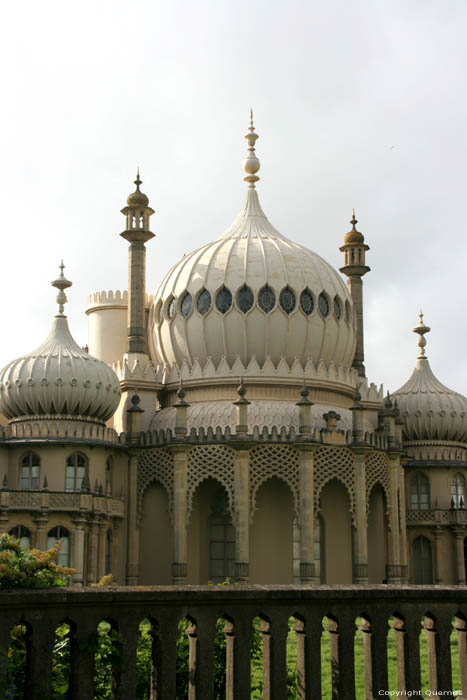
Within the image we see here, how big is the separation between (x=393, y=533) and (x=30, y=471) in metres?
11.6

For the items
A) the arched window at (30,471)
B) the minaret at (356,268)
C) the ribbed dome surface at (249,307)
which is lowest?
the arched window at (30,471)

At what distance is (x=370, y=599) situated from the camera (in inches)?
379

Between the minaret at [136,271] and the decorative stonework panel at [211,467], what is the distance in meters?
5.22

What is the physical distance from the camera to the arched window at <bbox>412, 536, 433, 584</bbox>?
34875 mm

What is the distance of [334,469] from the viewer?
29734 millimetres

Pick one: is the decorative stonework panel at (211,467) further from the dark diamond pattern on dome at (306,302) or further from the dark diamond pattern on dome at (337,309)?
the dark diamond pattern on dome at (337,309)

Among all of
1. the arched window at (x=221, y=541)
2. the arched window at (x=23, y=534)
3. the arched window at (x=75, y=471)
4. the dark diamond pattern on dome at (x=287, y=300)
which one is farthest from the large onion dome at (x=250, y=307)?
the arched window at (x=23, y=534)

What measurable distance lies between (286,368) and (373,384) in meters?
4.50

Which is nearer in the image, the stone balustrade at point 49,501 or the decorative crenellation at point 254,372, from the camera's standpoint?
the stone balustrade at point 49,501

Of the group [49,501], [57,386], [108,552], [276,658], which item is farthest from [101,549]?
[276,658]

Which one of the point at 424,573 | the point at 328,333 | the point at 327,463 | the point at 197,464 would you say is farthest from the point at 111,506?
the point at 424,573

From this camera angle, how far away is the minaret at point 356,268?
37.0 metres

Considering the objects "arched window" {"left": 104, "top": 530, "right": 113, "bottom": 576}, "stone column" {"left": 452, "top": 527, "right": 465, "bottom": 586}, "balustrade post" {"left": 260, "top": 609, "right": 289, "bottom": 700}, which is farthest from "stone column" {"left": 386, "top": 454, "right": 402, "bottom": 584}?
"balustrade post" {"left": 260, "top": 609, "right": 289, "bottom": 700}

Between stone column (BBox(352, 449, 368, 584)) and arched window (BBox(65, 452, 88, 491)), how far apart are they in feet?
26.4
